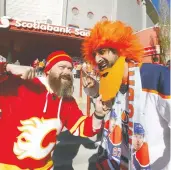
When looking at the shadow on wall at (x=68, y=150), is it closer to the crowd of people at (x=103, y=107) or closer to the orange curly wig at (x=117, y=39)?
the crowd of people at (x=103, y=107)

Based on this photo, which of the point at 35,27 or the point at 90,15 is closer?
the point at 35,27

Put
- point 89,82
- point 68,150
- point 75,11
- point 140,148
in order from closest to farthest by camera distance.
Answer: point 140,148 → point 89,82 → point 68,150 → point 75,11

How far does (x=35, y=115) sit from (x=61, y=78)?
35cm

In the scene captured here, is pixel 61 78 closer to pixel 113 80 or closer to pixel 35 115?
pixel 35 115

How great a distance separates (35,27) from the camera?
4355 millimetres

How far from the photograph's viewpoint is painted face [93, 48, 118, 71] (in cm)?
174

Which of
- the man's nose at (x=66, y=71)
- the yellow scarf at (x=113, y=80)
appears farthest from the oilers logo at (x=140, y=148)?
the man's nose at (x=66, y=71)

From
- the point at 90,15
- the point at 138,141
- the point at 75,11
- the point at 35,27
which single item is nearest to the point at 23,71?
the point at 138,141

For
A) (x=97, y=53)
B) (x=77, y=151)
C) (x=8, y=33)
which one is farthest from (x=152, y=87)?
(x=8, y=33)

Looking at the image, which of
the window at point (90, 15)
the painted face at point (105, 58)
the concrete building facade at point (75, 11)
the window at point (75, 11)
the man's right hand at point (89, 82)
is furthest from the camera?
the window at point (90, 15)

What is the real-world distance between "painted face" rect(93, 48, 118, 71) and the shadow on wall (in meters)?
1.54

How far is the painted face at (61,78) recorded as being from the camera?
1891mm

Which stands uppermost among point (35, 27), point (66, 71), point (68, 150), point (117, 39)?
point (35, 27)

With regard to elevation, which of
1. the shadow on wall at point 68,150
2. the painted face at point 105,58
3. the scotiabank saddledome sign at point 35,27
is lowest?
the shadow on wall at point 68,150
